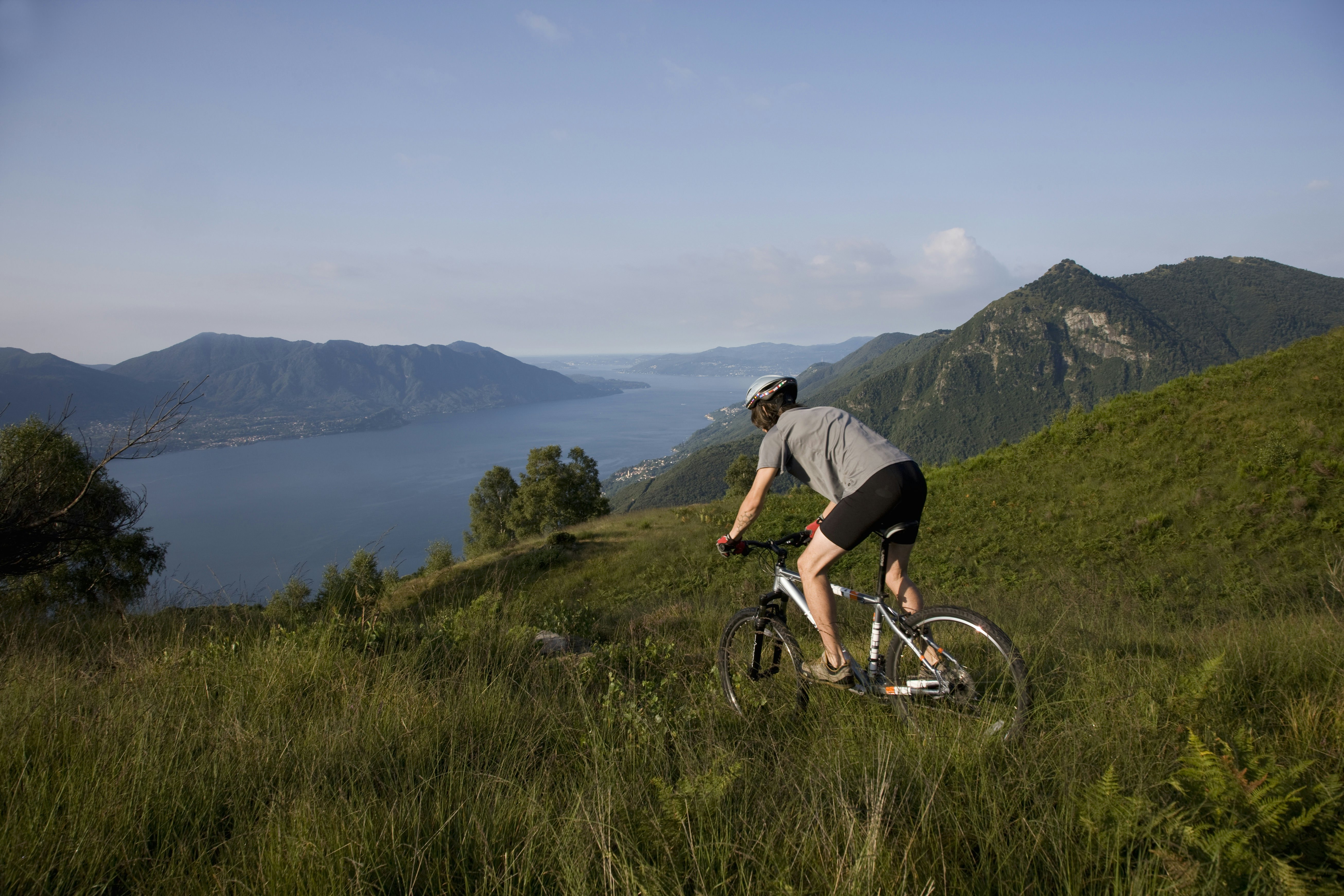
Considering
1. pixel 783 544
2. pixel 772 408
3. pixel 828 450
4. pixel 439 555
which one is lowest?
pixel 439 555

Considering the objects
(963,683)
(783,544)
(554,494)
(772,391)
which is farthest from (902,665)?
(554,494)

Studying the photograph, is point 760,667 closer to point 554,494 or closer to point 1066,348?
point 554,494

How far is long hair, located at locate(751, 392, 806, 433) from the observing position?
146 inches

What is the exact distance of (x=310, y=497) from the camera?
363 ft

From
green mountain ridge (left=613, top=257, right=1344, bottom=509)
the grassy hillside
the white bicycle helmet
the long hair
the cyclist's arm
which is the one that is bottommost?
the grassy hillside

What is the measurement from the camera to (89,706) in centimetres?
292

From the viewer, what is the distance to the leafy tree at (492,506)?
4422cm

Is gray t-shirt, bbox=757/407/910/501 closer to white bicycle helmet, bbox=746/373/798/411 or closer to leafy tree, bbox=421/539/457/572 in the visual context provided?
white bicycle helmet, bbox=746/373/798/411

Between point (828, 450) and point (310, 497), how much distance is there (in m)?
129

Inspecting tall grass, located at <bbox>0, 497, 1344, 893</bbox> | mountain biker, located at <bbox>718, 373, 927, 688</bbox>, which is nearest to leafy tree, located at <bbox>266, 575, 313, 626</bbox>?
tall grass, located at <bbox>0, 497, 1344, 893</bbox>

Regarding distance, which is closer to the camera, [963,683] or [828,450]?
[963,683]

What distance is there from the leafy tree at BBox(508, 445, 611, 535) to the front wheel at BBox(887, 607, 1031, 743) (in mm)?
34775

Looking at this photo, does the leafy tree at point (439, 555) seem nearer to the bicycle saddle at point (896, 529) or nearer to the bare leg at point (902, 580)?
the bare leg at point (902, 580)

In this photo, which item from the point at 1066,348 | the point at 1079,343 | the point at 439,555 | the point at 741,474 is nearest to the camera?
the point at 439,555
